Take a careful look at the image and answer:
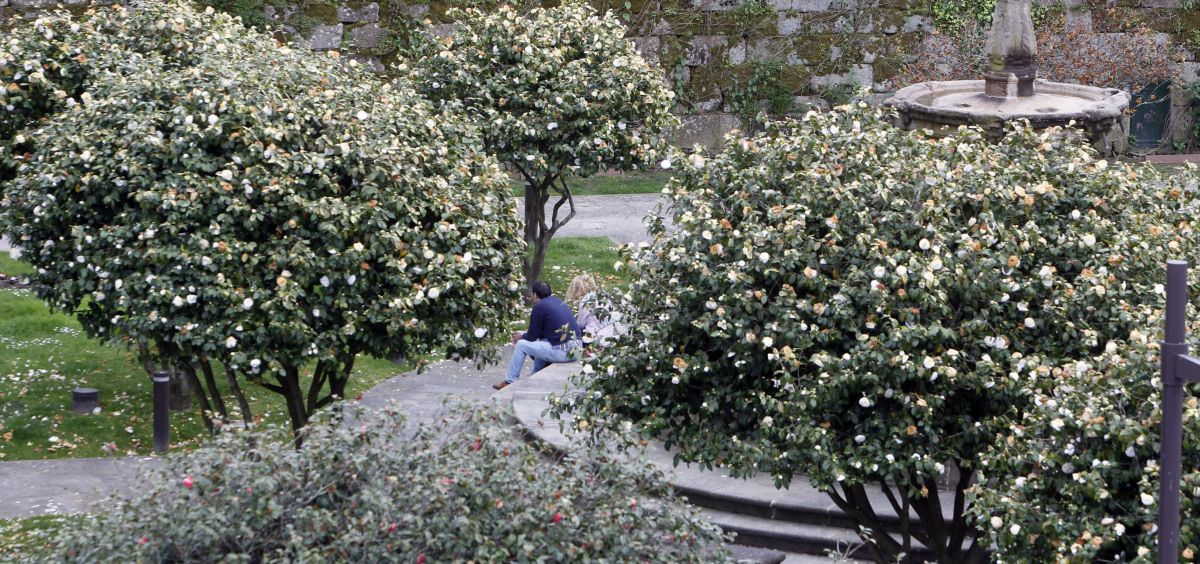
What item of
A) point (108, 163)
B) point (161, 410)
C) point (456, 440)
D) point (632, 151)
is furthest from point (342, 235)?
point (632, 151)

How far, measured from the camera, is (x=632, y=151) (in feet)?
39.2

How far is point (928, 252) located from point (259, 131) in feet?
10.7

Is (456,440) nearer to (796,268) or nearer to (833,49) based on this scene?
(796,268)

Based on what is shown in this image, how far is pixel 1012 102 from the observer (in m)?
9.63

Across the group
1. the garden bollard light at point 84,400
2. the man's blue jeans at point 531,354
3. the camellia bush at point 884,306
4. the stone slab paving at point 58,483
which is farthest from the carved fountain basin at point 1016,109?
the garden bollard light at point 84,400

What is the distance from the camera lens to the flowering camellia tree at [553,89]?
38.5 ft

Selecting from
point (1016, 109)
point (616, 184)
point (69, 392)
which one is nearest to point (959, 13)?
point (616, 184)

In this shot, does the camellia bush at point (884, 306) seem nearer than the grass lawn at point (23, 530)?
Yes

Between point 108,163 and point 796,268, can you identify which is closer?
point 796,268

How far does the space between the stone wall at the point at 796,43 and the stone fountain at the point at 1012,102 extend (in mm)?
8176

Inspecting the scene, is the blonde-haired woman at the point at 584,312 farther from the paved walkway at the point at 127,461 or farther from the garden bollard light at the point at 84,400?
the garden bollard light at the point at 84,400

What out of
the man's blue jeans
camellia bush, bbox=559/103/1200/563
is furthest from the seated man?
camellia bush, bbox=559/103/1200/563

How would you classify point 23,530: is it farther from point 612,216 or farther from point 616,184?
point 616,184

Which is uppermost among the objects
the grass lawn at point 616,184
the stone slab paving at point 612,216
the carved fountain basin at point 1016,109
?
the carved fountain basin at point 1016,109
